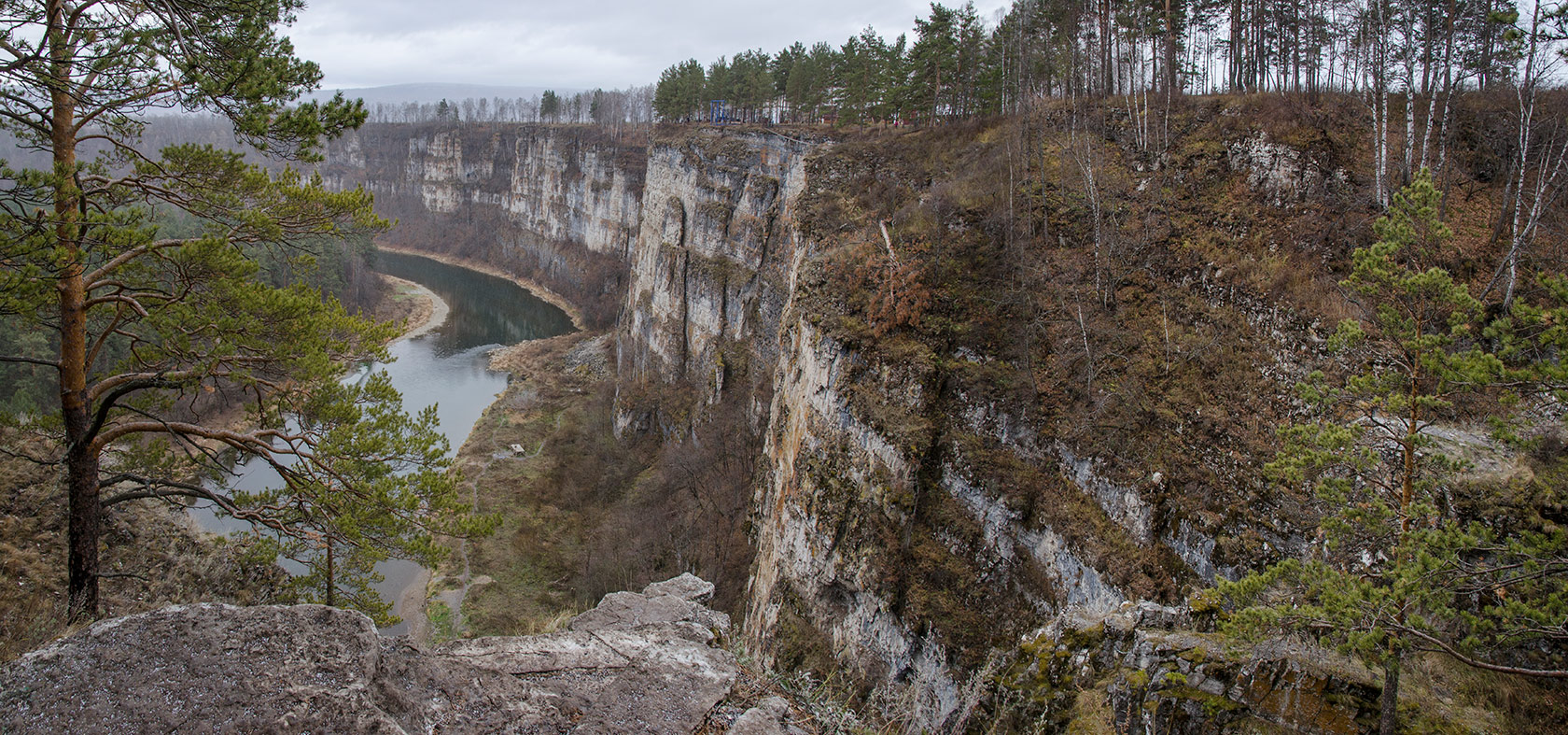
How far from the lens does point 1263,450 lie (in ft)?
38.5

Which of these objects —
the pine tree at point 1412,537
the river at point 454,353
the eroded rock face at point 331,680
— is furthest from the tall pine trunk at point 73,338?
the river at point 454,353

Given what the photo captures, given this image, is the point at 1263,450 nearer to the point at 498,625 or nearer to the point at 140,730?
the point at 140,730

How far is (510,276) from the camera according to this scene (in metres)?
89.1

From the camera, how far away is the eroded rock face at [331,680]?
4047 millimetres

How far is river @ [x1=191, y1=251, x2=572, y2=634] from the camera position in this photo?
86.4 ft

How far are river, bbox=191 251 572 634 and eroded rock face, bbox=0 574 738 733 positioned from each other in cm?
2027

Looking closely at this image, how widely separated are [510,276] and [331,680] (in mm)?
91480

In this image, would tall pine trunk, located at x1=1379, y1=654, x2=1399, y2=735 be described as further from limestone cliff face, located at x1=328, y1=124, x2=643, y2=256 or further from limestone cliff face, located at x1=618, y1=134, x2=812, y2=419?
limestone cliff face, located at x1=328, y1=124, x2=643, y2=256

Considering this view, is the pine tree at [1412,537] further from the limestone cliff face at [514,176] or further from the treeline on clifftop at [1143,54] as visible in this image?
the limestone cliff face at [514,176]

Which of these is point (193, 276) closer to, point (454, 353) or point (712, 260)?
point (712, 260)

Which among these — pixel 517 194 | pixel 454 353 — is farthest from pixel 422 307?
pixel 517 194

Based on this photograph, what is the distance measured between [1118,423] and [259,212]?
14.0 m

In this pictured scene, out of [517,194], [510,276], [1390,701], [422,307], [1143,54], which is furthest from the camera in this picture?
[517,194]

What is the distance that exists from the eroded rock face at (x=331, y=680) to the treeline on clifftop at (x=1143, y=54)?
9923 mm
